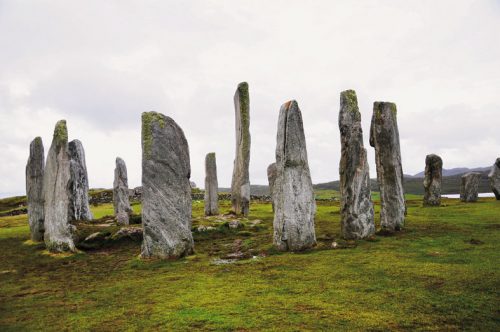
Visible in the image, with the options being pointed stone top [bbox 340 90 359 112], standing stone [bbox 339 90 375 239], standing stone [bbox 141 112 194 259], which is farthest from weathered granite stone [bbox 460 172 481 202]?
standing stone [bbox 141 112 194 259]

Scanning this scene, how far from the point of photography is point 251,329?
6.52 m

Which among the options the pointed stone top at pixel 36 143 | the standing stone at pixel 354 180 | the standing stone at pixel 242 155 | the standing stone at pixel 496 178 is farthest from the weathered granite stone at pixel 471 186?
the pointed stone top at pixel 36 143

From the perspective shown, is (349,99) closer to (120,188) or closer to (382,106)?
(382,106)

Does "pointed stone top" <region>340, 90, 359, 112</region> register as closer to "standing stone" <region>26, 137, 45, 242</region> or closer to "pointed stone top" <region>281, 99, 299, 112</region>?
"pointed stone top" <region>281, 99, 299, 112</region>

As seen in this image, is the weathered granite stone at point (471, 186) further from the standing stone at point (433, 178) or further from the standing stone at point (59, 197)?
the standing stone at point (59, 197)

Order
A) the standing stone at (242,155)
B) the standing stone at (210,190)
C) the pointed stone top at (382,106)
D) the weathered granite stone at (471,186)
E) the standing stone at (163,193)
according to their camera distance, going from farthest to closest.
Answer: the weathered granite stone at (471,186)
the standing stone at (210,190)
the standing stone at (242,155)
the pointed stone top at (382,106)
the standing stone at (163,193)

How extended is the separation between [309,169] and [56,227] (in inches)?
411

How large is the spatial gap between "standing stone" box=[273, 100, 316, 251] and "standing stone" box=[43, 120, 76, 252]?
8472mm

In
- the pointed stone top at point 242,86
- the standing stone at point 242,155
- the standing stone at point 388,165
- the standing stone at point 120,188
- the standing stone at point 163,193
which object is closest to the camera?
the standing stone at point 163,193

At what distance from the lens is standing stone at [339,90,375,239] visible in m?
14.9

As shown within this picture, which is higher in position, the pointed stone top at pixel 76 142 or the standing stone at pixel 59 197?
the pointed stone top at pixel 76 142

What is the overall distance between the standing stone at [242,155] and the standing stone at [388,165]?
29.9 feet

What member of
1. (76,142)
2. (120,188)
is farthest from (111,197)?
(120,188)

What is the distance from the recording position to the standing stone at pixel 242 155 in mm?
24281
